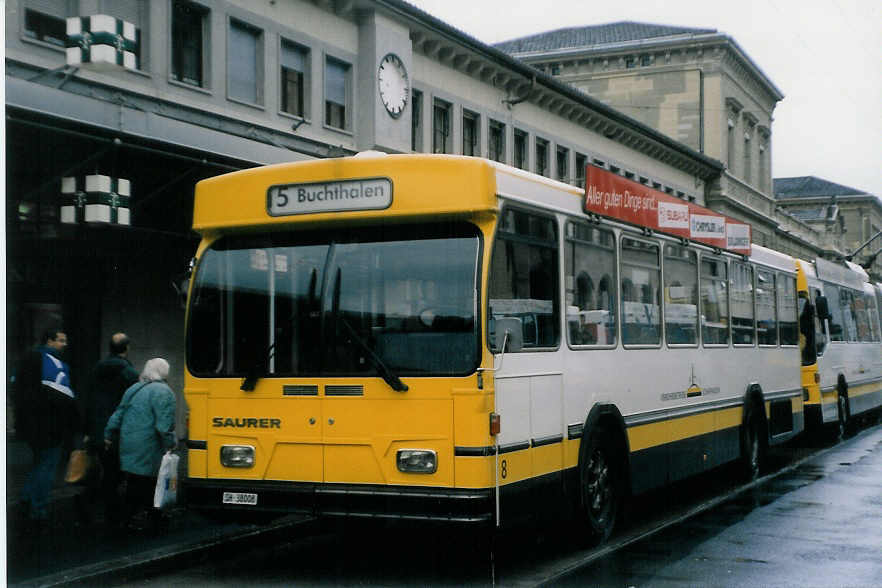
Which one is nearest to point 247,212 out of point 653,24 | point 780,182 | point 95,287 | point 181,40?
point 95,287

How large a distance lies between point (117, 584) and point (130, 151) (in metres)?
6.87

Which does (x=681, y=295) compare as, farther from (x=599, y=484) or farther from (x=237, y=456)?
(x=237, y=456)

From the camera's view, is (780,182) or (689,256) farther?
(780,182)

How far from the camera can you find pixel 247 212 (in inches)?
360

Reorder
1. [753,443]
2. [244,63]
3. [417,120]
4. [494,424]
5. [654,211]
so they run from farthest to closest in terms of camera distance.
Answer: [417,120]
[244,63]
[753,443]
[654,211]
[494,424]

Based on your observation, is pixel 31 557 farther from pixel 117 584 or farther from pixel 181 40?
pixel 181 40

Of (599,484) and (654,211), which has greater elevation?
(654,211)

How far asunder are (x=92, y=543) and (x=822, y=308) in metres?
13.7

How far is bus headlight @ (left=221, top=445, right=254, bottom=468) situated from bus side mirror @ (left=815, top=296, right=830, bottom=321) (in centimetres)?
1350

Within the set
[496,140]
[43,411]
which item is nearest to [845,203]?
[496,140]

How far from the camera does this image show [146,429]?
10.5 meters

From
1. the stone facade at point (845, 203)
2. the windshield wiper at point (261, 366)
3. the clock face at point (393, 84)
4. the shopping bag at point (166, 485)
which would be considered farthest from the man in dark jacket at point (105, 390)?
the stone facade at point (845, 203)

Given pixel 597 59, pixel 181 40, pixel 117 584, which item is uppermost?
pixel 597 59

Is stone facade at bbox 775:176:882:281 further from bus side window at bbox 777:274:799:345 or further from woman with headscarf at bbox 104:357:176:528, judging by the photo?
woman with headscarf at bbox 104:357:176:528
